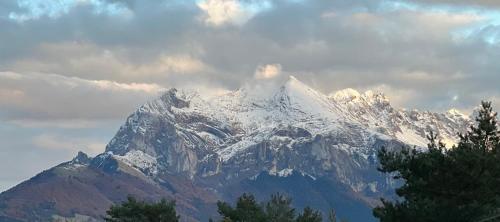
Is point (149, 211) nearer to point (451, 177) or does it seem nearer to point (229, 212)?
point (229, 212)

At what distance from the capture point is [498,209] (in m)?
85.4

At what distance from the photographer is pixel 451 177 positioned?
87312mm

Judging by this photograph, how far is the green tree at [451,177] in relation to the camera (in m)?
85.1

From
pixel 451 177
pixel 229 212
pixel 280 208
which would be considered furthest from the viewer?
pixel 280 208

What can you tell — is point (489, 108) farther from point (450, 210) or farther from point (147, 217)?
point (147, 217)

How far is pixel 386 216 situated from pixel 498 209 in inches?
398

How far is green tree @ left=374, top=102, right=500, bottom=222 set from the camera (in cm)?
8512

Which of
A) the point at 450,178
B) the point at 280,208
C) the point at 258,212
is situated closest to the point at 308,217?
the point at 280,208

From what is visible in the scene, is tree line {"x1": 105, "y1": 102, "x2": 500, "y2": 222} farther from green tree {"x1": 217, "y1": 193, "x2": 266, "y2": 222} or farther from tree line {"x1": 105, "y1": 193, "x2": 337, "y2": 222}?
green tree {"x1": 217, "y1": 193, "x2": 266, "y2": 222}

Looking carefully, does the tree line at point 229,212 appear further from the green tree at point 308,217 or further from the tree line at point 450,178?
the tree line at point 450,178

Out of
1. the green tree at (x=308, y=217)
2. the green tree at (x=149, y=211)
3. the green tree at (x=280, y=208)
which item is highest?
the green tree at (x=280, y=208)

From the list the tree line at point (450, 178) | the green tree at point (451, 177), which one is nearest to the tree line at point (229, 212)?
the tree line at point (450, 178)

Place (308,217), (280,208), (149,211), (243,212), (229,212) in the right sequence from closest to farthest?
(149,211) < (229,212) < (243,212) < (308,217) < (280,208)

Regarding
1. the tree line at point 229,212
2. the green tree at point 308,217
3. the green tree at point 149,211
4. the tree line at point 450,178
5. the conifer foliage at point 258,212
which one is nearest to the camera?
the tree line at point 450,178
